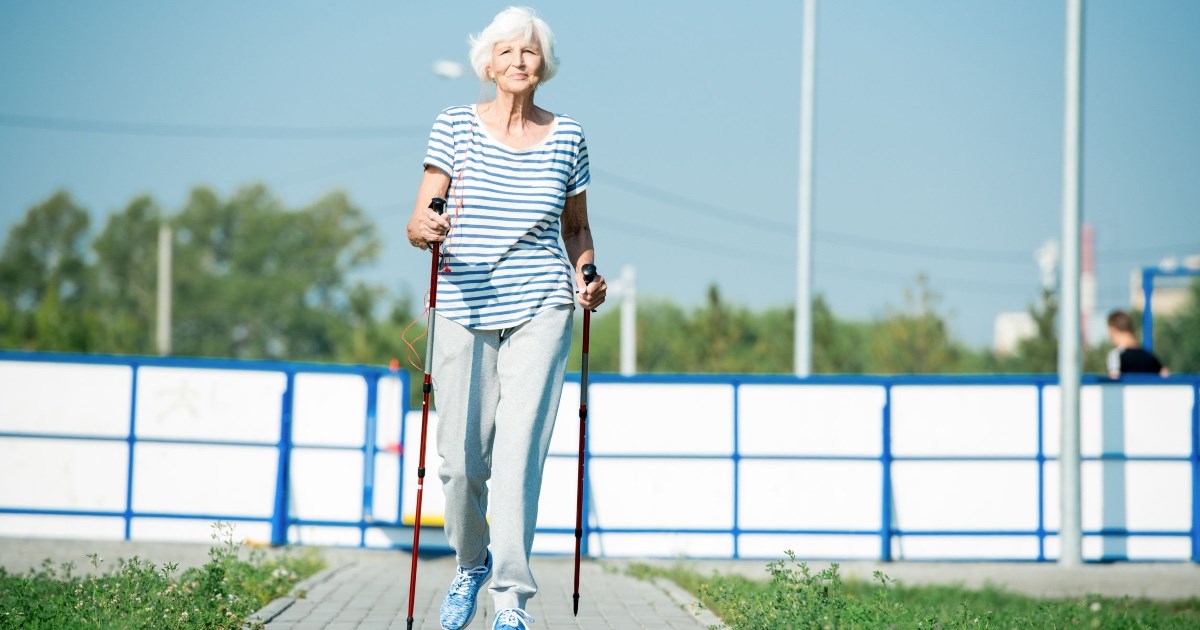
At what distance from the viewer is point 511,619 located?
5207 mm

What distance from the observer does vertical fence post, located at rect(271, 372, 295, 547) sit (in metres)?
12.8

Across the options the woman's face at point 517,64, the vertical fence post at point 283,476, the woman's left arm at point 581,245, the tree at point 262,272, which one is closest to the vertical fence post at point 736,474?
the vertical fence post at point 283,476

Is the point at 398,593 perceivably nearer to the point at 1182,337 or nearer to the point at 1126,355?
the point at 1126,355

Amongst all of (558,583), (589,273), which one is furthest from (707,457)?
(589,273)

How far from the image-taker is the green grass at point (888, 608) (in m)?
6.00

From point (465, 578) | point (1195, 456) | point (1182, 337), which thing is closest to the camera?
point (465, 578)

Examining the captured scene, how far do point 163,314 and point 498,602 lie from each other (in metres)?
49.8

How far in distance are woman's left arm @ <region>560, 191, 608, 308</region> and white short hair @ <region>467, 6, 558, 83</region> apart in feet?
1.51

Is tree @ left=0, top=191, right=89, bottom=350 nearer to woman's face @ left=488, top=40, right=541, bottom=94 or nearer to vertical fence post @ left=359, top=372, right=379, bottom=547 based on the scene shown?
vertical fence post @ left=359, top=372, right=379, bottom=547

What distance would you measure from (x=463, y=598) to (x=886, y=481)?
784 centimetres

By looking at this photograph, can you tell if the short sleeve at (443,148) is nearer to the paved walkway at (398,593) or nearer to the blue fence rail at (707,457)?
the paved walkway at (398,593)

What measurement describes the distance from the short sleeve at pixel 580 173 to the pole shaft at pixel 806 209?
1217 cm

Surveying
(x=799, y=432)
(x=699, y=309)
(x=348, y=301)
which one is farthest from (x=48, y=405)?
(x=348, y=301)

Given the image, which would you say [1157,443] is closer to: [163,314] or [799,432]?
[799,432]
